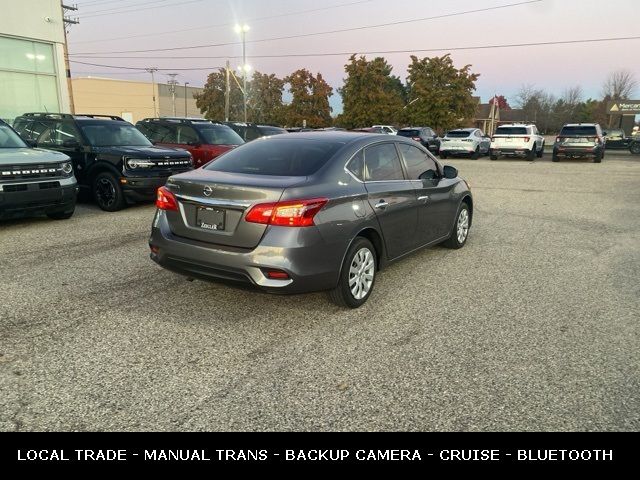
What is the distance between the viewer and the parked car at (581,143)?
73.4 ft

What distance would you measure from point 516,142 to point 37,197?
21818 mm

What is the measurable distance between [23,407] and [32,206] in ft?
17.7

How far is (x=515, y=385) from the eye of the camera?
10.8 feet

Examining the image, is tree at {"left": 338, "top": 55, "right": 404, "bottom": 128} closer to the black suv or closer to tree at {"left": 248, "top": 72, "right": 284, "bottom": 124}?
tree at {"left": 248, "top": 72, "right": 284, "bottom": 124}

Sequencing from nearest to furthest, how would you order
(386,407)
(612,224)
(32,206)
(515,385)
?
(386,407) → (515,385) → (32,206) → (612,224)

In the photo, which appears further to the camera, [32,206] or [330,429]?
[32,206]

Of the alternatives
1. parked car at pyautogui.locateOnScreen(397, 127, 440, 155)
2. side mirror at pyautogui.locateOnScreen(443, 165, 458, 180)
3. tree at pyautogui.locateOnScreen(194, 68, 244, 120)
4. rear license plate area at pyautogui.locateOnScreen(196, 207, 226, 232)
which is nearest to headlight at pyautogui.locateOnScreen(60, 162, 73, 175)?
rear license plate area at pyautogui.locateOnScreen(196, 207, 226, 232)

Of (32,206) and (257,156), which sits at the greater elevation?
(257,156)

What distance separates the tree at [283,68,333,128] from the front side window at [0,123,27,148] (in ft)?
168

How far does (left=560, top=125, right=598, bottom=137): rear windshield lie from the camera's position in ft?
74.8

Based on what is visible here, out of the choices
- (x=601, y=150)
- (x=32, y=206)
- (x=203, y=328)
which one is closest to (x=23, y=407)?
(x=203, y=328)

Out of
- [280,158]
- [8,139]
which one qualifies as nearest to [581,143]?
[280,158]

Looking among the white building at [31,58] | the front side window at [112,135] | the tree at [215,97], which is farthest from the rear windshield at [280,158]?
the tree at [215,97]

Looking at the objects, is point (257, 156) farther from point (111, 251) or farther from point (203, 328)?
point (111, 251)
